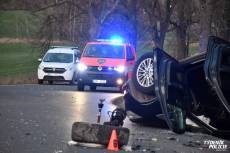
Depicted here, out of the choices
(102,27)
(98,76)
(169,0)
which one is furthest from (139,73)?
(102,27)

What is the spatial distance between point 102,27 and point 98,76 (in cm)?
2079

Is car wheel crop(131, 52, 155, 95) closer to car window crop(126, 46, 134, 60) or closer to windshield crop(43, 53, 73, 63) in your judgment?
car window crop(126, 46, 134, 60)

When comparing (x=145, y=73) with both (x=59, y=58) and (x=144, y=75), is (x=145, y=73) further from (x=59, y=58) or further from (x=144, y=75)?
(x=59, y=58)

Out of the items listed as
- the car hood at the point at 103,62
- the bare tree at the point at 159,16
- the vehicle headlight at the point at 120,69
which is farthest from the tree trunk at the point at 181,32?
the vehicle headlight at the point at 120,69

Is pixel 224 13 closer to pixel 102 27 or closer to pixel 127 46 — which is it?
pixel 127 46

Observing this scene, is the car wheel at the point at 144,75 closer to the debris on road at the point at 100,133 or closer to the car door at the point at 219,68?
the car door at the point at 219,68

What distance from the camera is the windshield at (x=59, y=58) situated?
34.7m

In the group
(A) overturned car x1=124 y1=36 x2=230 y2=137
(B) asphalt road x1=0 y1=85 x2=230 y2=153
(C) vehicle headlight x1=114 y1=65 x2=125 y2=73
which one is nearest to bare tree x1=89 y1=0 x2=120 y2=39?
(C) vehicle headlight x1=114 y1=65 x2=125 y2=73

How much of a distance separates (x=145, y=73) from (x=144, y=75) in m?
0.05

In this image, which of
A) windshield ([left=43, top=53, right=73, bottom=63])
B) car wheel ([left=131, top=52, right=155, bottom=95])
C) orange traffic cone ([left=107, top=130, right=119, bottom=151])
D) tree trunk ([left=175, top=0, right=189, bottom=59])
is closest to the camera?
orange traffic cone ([left=107, top=130, right=119, bottom=151])

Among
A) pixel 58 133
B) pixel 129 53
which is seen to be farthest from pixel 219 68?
pixel 129 53

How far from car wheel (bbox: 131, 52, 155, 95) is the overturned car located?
0.69 metres

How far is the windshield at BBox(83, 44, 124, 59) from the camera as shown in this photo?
90.0ft

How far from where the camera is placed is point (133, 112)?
47.0 feet
